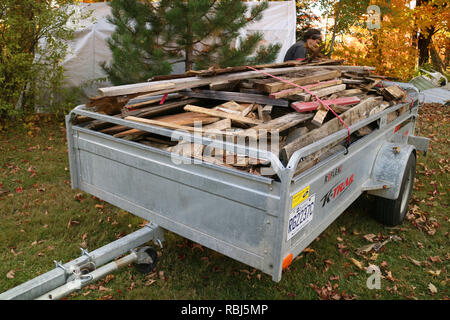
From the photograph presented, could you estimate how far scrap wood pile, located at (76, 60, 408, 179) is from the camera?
275 centimetres

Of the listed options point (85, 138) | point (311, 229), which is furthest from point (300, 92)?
point (85, 138)

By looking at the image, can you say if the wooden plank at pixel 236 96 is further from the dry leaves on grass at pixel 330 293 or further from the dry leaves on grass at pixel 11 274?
the dry leaves on grass at pixel 11 274

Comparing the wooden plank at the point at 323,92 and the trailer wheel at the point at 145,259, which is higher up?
the wooden plank at the point at 323,92

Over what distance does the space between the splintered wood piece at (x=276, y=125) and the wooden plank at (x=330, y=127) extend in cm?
23

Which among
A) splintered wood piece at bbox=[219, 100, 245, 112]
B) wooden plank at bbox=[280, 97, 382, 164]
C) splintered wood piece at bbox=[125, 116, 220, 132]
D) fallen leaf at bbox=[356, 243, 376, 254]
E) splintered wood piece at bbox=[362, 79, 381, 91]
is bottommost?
fallen leaf at bbox=[356, 243, 376, 254]

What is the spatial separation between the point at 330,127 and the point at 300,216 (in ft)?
3.43

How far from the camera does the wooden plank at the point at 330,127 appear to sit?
2561mm

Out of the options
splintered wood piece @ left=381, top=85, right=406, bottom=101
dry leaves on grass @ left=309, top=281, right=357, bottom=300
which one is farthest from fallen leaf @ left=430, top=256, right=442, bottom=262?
splintered wood piece @ left=381, top=85, right=406, bottom=101

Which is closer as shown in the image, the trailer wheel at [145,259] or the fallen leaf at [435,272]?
the trailer wheel at [145,259]

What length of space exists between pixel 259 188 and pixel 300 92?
1.67 m

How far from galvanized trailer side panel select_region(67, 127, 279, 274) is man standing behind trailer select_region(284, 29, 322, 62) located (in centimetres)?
438

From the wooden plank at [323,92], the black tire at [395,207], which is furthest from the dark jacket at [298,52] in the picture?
the black tire at [395,207]

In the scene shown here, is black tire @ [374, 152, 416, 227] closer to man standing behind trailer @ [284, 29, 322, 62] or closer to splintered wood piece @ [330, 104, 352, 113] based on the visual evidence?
splintered wood piece @ [330, 104, 352, 113]

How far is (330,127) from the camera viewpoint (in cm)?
311
